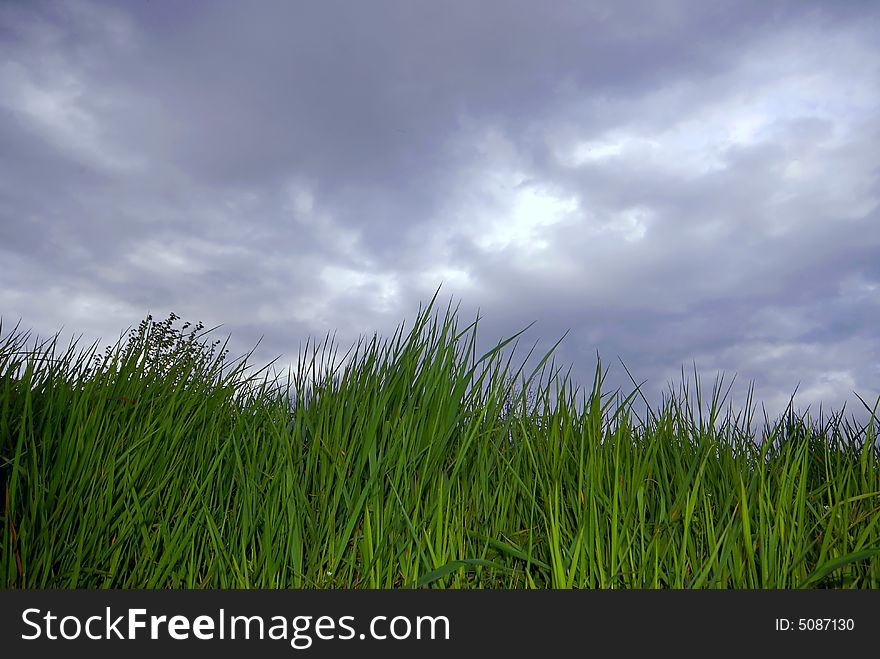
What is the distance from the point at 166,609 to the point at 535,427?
1933 millimetres

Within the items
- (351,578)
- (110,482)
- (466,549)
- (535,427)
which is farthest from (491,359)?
(110,482)

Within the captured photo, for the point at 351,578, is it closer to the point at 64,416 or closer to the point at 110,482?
the point at 110,482

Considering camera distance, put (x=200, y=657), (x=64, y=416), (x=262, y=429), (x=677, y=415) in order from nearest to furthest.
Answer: (x=200, y=657) → (x=64, y=416) → (x=262, y=429) → (x=677, y=415)

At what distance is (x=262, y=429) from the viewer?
11.9 feet

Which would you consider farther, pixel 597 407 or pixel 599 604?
pixel 597 407

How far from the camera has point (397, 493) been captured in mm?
2871

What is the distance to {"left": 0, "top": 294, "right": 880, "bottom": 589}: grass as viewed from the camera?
2.80 meters

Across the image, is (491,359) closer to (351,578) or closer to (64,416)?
(351,578)

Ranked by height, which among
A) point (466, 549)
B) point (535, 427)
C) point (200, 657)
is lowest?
point (200, 657)

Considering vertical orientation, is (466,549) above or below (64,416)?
below

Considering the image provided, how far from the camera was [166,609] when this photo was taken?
251 cm

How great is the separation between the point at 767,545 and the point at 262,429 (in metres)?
2.44

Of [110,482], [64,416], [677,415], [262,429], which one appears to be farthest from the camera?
[677,415]

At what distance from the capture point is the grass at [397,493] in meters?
2.80
